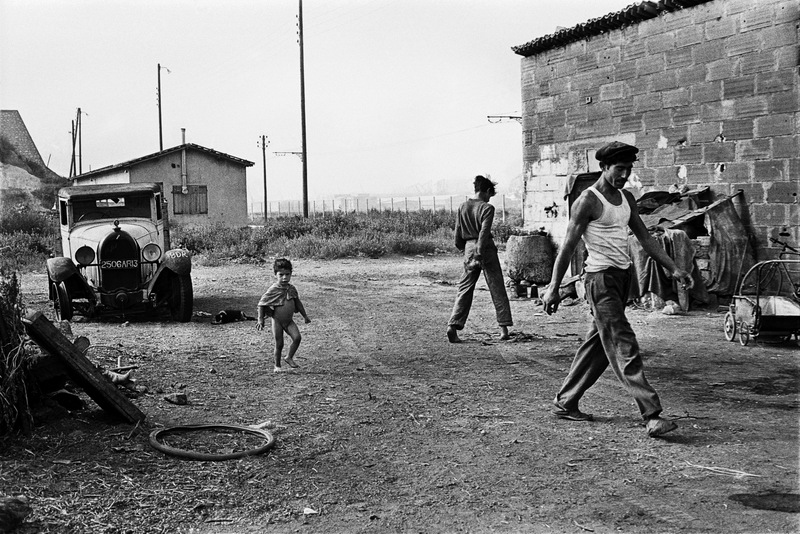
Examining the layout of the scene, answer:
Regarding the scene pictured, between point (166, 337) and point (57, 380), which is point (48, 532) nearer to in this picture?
point (57, 380)

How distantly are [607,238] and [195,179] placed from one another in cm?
3260

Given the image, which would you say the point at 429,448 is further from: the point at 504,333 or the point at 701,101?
the point at 701,101

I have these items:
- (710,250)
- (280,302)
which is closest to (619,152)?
(280,302)

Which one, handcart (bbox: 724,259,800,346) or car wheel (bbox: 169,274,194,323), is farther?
car wheel (bbox: 169,274,194,323)

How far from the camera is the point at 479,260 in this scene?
929 cm

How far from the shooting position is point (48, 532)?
3.78 meters

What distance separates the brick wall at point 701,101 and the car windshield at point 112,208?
294 inches

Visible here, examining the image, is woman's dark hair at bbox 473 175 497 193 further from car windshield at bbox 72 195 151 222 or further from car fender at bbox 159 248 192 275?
car windshield at bbox 72 195 151 222

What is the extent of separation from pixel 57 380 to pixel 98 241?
6205 millimetres

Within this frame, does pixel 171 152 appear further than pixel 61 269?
Yes

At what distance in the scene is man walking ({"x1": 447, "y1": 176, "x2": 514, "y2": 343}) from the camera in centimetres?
928

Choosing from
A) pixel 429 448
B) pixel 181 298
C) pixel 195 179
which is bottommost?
pixel 429 448

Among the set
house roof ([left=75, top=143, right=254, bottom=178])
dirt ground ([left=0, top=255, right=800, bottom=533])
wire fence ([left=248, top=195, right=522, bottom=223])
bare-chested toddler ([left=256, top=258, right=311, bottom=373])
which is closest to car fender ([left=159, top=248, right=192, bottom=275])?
dirt ground ([left=0, top=255, right=800, bottom=533])

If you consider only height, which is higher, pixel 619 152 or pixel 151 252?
pixel 619 152
